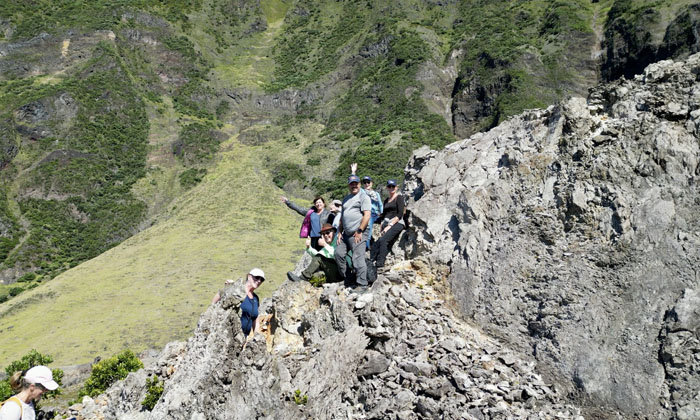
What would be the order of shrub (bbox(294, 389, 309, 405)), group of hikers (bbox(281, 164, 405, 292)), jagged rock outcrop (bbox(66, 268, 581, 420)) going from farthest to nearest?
group of hikers (bbox(281, 164, 405, 292)) < shrub (bbox(294, 389, 309, 405)) < jagged rock outcrop (bbox(66, 268, 581, 420))

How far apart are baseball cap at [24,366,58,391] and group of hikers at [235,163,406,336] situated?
3587mm

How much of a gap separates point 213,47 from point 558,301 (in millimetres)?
127604

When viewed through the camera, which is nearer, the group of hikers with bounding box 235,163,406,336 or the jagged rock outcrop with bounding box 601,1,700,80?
the group of hikers with bounding box 235,163,406,336

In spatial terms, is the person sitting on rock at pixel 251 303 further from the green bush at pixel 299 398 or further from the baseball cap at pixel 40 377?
the baseball cap at pixel 40 377

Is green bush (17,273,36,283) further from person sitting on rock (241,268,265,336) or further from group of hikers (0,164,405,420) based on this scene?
person sitting on rock (241,268,265,336)

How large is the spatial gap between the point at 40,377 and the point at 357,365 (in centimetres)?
467

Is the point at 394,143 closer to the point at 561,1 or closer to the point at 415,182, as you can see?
the point at 561,1

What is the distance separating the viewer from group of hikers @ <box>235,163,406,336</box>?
9.02 meters

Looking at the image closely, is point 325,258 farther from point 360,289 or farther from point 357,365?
point 357,365

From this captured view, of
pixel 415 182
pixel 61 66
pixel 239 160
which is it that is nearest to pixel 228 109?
pixel 239 160

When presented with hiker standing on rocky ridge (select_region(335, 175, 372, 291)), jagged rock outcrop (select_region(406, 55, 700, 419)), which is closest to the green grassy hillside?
hiker standing on rocky ridge (select_region(335, 175, 372, 291))

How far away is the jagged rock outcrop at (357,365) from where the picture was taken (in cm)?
689

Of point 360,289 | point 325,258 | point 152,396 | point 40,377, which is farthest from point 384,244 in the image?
point 40,377

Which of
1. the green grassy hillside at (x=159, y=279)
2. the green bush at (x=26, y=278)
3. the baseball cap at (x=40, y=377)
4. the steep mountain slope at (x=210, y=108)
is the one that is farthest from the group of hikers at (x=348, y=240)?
the green bush at (x=26, y=278)
